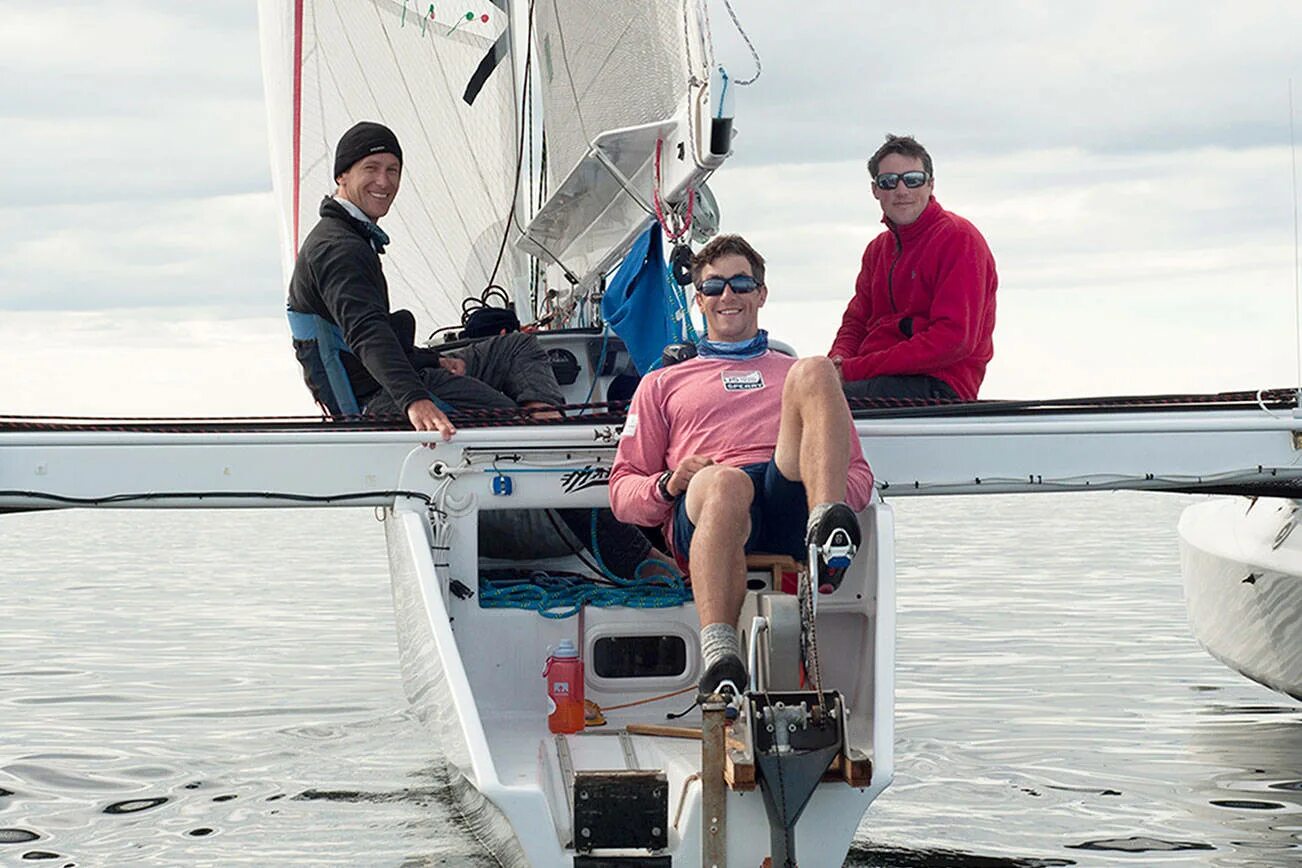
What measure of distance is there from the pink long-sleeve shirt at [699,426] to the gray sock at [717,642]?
435mm

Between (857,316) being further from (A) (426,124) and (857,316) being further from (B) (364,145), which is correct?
(A) (426,124)

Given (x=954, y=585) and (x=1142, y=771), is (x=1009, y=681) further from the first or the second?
(x=954, y=585)

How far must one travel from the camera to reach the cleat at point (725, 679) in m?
3.15

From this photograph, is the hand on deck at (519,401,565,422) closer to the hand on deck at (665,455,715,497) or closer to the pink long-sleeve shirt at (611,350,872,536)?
the pink long-sleeve shirt at (611,350,872,536)

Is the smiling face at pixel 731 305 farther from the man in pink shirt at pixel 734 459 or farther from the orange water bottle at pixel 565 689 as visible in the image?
the orange water bottle at pixel 565 689

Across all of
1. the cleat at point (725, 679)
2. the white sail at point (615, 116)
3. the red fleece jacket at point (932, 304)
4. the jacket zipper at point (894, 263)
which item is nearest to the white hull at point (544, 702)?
the cleat at point (725, 679)

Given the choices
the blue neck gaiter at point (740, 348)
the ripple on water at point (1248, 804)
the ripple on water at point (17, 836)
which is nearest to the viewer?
the blue neck gaiter at point (740, 348)

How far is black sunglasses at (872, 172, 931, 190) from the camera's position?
4.94 meters

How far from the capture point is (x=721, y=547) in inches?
133

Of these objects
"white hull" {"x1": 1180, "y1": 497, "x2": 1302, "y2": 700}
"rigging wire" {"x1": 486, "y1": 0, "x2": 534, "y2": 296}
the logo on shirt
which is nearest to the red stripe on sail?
"rigging wire" {"x1": 486, "y1": 0, "x2": 534, "y2": 296}

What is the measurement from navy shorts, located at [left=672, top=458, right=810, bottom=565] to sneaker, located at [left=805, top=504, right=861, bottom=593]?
37 centimetres

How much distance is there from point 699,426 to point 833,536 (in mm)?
694

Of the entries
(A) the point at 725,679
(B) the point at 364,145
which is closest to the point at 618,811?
(A) the point at 725,679

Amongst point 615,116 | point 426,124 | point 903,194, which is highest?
point 426,124
